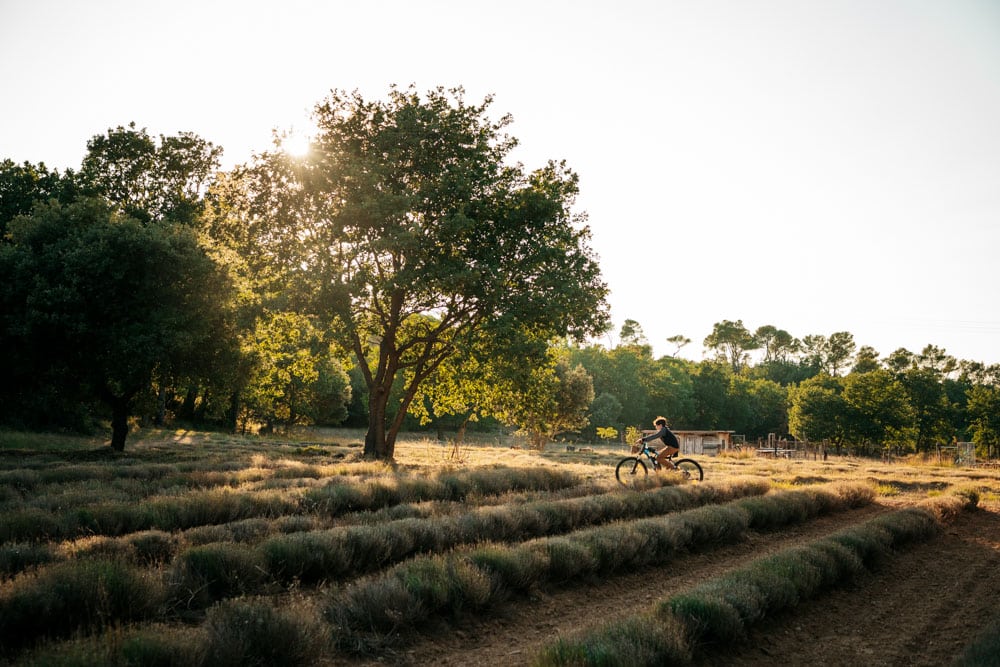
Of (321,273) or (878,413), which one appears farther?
(878,413)

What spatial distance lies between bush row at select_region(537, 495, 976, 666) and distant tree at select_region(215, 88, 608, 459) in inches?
516

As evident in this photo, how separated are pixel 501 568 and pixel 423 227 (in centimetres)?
1715

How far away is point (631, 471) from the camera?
19.1 meters

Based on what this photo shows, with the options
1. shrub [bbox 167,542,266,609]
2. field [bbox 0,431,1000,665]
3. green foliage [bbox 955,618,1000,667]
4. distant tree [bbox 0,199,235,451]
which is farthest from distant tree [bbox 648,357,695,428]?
shrub [bbox 167,542,266,609]

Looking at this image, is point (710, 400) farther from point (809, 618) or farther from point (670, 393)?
point (809, 618)

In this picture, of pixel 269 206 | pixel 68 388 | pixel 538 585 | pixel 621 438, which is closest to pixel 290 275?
pixel 269 206

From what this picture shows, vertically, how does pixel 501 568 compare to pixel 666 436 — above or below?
below

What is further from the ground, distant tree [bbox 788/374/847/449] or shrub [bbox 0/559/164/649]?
distant tree [bbox 788/374/847/449]

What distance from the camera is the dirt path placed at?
593 cm

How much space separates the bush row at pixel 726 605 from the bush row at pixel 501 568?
1661 mm

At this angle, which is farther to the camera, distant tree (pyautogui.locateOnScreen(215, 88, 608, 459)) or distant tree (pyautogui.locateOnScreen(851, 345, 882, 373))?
distant tree (pyautogui.locateOnScreen(851, 345, 882, 373))

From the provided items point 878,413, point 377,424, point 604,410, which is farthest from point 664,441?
point 604,410

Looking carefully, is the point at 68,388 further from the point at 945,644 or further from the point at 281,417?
the point at 281,417

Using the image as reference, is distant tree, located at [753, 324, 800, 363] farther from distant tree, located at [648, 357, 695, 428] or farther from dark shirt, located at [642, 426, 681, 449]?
dark shirt, located at [642, 426, 681, 449]
